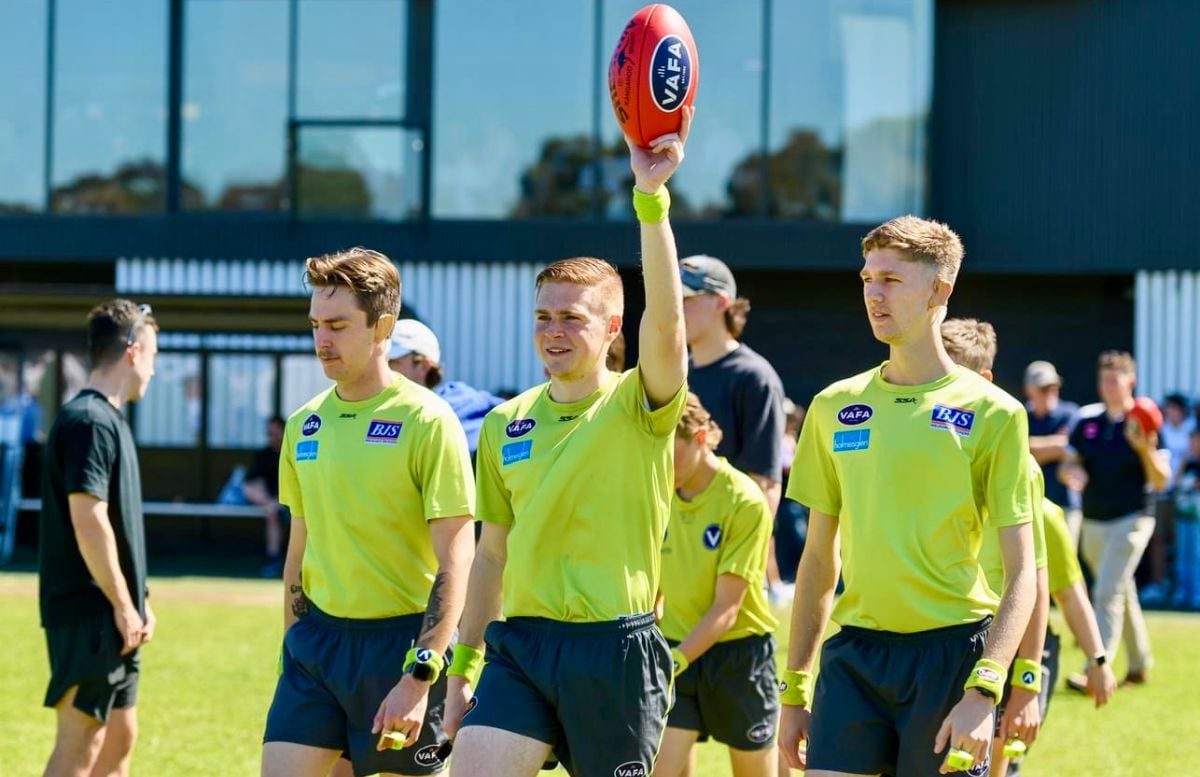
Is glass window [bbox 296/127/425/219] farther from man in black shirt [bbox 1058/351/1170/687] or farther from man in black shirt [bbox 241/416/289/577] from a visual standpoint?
man in black shirt [bbox 1058/351/1170/687]

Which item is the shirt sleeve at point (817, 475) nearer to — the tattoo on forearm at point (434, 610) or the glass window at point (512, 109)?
the tattoo on forearm at point (434, 610)

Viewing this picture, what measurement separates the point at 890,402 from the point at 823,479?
1.09 feet

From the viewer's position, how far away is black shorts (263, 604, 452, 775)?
497 cm

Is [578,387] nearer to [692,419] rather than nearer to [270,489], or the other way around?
[692,419]

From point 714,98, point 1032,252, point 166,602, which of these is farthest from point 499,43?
point 166,602

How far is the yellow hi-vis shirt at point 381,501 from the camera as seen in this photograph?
5.09m

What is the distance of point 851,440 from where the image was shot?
187 inches

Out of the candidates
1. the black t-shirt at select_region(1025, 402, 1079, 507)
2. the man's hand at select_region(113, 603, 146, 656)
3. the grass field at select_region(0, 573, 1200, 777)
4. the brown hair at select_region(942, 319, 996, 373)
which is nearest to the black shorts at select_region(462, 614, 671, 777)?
the brown hair at select_region(942, 319, 996, 373)

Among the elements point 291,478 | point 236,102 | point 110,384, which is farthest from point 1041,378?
point 236,102

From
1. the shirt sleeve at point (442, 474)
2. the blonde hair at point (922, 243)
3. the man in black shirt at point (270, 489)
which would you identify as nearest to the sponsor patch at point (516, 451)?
the shirt sleeve at point (442, 474)

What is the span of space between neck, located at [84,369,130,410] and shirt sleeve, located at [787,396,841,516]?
3138mm

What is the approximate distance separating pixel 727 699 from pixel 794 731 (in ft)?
4.79

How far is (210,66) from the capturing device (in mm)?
20547

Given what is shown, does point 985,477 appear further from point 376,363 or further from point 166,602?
point 166,602
